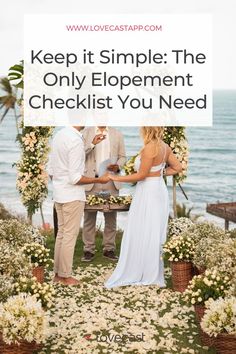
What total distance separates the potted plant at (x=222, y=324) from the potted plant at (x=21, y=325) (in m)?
1.29

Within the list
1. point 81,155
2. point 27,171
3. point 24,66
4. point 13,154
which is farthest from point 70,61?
point 13,154

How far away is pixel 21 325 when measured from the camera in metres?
5.23

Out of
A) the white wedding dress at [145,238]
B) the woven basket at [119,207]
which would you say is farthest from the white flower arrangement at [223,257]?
the woven basket at [119,207]

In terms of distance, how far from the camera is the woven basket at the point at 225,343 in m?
5.47

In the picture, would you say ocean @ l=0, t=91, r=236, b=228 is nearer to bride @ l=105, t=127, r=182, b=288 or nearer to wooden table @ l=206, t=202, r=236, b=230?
wooden table @ l=206, t=202, r=236, b=230

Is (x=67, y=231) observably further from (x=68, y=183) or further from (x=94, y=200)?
(x=94, y=200)

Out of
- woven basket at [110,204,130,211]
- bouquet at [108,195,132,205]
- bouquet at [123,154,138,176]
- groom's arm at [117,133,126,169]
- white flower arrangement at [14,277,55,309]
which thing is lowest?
white flower arrangement at [14,277,55,309]

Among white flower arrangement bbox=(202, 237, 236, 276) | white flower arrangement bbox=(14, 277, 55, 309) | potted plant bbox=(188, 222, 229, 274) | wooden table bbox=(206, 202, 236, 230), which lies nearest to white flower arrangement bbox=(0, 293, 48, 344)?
white flower arrangement bbox=(14, 277, 55, 309)

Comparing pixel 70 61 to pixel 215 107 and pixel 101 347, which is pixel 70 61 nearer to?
pixel 101 347

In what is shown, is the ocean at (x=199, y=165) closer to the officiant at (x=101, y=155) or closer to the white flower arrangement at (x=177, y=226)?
the officiant at (x=101, y=155)

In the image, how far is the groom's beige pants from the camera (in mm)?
7699

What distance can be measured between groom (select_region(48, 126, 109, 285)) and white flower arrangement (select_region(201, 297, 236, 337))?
97.0 inches

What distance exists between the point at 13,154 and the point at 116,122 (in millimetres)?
7941

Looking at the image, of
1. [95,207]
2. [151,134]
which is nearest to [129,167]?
[95,207]
